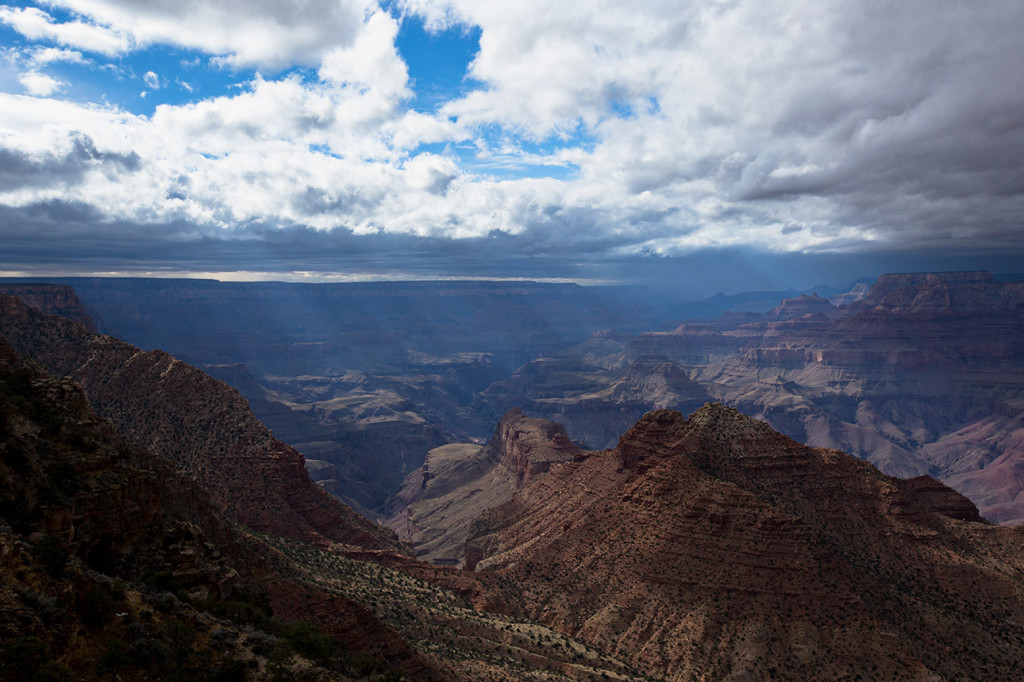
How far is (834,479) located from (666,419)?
69.8 ft

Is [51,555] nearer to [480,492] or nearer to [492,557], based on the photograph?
[492,557]

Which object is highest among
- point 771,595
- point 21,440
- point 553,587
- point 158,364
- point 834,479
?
point 21,440

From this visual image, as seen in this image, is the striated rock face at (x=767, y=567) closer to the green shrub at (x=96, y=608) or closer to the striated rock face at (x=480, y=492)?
the green shrub at (x=96, y=608)

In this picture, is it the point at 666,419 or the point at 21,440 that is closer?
the point at 21,440

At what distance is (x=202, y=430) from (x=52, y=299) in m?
126

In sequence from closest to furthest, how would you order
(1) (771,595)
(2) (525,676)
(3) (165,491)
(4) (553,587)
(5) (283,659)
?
(5) (283,659)
(3) (165,491)
(2) (525,676)
(1) (771,595)
(4) (553,587)

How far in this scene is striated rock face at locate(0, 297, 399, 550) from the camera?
75688mm

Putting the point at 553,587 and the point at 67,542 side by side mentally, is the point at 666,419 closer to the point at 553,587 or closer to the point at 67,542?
the point at 553,587

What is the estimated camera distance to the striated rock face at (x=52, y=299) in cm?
16775

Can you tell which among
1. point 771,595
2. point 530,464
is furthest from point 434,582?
point 530,464

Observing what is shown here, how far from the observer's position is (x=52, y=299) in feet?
568

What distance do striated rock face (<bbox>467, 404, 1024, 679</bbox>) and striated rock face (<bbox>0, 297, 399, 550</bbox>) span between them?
2370 centimetres

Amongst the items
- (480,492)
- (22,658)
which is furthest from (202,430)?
(480,492)

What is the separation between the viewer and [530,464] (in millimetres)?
149625
